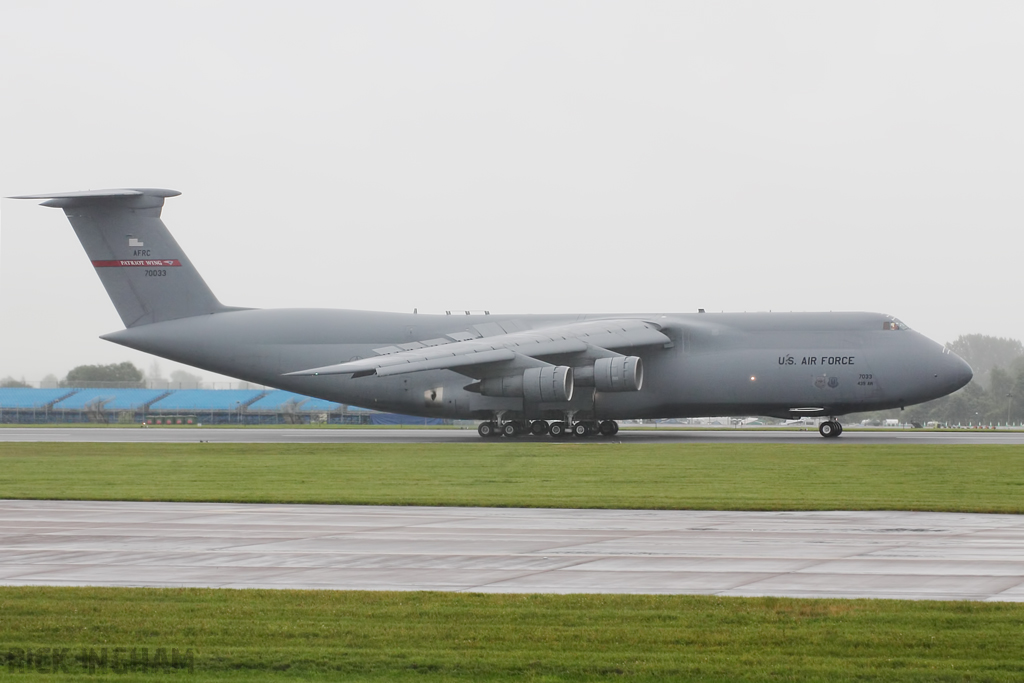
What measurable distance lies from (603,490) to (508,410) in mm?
20177

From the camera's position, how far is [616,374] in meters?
37.5

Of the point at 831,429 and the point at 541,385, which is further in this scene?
the point at 831,429

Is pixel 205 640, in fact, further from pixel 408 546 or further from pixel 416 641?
pixel 408 546

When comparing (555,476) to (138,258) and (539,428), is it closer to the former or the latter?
(539,428)

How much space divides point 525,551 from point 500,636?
14.2 feet

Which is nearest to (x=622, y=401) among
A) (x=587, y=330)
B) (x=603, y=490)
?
(x=587, y=330)

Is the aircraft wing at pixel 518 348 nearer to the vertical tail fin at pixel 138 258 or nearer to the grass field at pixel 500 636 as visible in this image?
the vertical tail fin at pixel 138 258

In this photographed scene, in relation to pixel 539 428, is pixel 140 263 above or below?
above

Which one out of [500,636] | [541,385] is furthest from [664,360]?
[500,636]

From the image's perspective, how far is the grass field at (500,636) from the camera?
7.51m

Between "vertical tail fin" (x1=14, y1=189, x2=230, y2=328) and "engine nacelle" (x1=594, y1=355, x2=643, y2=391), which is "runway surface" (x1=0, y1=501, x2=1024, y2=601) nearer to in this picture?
"engine nacelle" (x1=594, y1=355, x2=643, y2=391)

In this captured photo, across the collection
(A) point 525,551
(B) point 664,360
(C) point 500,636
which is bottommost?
(C) point 500,636

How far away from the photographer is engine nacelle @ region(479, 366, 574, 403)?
37500mm

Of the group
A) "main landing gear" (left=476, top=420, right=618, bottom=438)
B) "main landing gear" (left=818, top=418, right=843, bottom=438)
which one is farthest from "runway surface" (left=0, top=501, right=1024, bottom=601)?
"main landing gear" (left=818, top=418, right=843, bottom=438)
